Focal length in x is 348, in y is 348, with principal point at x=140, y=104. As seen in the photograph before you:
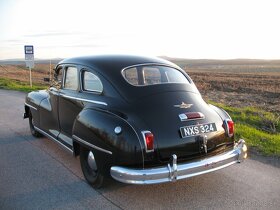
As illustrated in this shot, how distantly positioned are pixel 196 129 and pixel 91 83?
5.56ft

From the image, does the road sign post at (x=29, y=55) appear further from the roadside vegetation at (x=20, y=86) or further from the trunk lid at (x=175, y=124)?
the trunk lid at (x=175, y=124)

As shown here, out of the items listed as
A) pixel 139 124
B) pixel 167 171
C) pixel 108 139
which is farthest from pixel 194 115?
pixel 108 139

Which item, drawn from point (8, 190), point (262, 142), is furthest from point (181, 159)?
point (262, 142)

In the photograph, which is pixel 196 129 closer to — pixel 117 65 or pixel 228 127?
pixel 228 127

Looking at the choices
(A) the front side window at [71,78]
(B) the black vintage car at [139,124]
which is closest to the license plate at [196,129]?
(B) the black vintage car at [139,124]

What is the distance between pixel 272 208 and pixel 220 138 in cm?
101

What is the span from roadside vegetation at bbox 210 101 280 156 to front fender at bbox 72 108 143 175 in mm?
3079

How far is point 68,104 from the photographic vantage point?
5.30 m

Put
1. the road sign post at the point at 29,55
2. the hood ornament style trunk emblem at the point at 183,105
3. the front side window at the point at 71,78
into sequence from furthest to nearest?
1. the road sign post at the point at 29,55
2. the front side window at the point at 71,78
3. the hood ornament style trunk emblem at the point at 183,105

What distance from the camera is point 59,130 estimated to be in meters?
5.62

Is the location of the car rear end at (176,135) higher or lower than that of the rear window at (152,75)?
lower

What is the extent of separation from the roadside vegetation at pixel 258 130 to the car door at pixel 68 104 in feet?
10.9

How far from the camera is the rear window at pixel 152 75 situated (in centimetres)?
481

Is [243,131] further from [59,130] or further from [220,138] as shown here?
[59,130]
